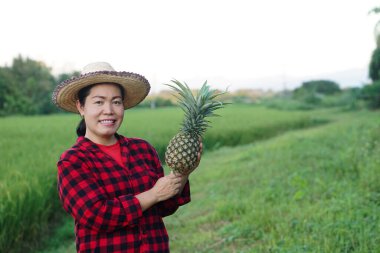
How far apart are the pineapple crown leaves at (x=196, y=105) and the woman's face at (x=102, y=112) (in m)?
0.32

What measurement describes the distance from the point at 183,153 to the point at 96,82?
612 mm

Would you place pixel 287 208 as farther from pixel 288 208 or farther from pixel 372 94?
pixel 372 94

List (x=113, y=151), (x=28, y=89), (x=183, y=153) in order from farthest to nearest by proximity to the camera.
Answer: (x=28, y=89) → (x=113, y=151) → (x=183, y=153)

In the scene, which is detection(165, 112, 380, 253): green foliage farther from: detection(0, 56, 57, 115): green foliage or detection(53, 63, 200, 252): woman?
detection(0, 56, 57, 115): green foliage

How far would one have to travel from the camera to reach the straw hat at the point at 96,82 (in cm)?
229

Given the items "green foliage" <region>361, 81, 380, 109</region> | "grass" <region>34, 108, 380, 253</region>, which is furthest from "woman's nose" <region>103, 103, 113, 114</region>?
"green foliage" <region>361, 81, 380, 109</region>

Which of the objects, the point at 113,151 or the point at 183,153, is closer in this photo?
the point at 183,153

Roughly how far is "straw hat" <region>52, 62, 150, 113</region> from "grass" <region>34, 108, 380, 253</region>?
81.0 inches

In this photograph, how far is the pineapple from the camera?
7.03 ft

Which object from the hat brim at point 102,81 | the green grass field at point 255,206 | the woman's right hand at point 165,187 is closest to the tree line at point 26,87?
the green grass field at point 255,206

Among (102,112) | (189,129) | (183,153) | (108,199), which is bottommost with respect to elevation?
(108,199)

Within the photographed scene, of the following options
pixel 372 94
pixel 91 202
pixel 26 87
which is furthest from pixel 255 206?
pixel 26 87

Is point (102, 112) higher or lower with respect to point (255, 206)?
higher

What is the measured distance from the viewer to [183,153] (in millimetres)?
2129
